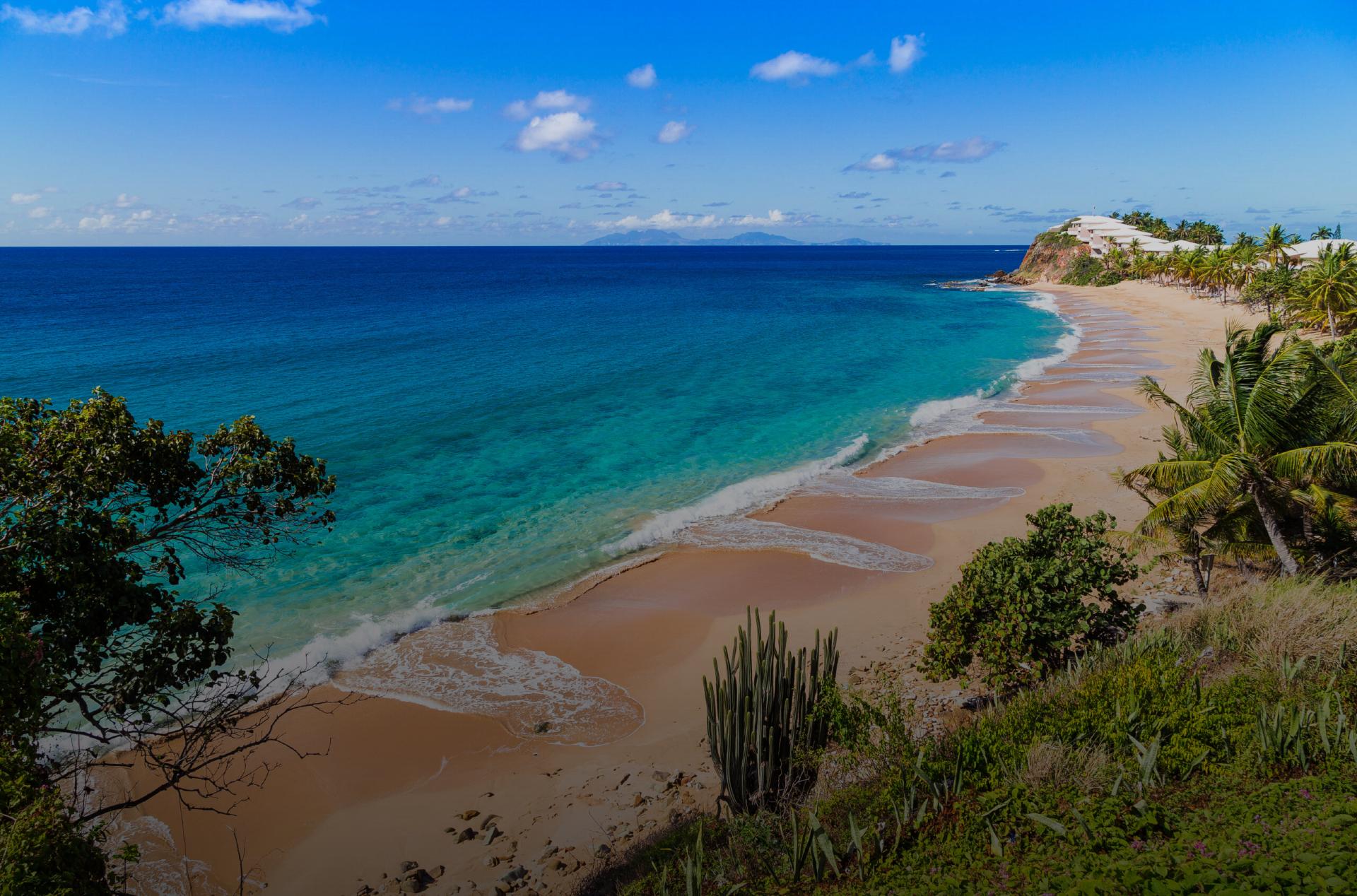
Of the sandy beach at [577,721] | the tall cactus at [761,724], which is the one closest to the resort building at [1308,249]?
the sandy beach at [577,721]

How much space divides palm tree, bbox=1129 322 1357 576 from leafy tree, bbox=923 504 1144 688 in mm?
2372

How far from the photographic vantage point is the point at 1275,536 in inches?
509

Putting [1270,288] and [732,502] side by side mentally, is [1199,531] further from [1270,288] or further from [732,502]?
[1270,288]

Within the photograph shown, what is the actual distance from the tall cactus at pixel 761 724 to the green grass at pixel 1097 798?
40 cm

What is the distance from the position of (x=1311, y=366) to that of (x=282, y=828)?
18457 mm

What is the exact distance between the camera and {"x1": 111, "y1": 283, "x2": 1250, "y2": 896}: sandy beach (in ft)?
34.1

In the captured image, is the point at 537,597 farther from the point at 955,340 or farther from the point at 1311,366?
the point at 955,340

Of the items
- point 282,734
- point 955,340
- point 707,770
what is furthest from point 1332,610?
point 955,340

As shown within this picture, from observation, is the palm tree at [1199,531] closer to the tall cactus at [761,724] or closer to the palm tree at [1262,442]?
the palm tree at [1262,442]

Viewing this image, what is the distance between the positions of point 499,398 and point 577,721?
2673 cm

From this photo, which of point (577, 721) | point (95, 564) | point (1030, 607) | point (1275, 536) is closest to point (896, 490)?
point (1275, 536)

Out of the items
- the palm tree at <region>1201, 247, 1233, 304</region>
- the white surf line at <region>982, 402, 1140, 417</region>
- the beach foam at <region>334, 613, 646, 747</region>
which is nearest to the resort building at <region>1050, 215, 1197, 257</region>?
the palm tree at <region>1201, 247, 1233, 304</region>

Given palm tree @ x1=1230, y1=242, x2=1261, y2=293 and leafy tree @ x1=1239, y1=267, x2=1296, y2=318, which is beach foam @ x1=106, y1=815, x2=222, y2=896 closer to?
leafy tree @ x1=1239, y1=267, x2=1296, y2=318

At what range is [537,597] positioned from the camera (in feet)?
59.6
